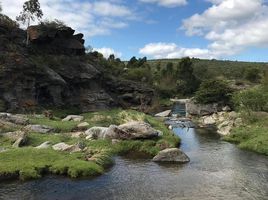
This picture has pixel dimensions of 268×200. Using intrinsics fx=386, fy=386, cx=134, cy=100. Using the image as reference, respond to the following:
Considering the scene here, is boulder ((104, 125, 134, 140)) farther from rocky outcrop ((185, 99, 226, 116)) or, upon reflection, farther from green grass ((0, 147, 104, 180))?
rocky outcrop ((185, 99, 226, 116))

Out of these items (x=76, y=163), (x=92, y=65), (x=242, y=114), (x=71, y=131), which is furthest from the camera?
(x=92, y=65)

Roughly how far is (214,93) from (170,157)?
153 feet

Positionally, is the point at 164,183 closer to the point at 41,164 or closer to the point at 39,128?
the point at 41,164

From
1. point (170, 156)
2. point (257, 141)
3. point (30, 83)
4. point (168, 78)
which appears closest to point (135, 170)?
point (170, 156)

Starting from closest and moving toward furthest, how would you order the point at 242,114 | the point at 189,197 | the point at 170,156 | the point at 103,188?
the point at 189,197
the point at 103,188
the point at 170,156
the point at 242,114

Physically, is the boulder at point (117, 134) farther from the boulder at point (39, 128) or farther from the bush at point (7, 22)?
the bush at point (7, 22)

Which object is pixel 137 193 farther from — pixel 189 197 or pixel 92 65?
pixel 92 65

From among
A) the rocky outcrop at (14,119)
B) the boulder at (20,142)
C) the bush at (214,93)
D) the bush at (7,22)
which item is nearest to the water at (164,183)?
the boulder at (20,142)

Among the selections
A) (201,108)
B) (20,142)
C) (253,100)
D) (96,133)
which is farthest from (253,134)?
(201,108)

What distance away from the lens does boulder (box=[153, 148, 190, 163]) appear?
3978 centimetres

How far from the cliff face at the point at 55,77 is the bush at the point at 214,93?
2459 centimetres

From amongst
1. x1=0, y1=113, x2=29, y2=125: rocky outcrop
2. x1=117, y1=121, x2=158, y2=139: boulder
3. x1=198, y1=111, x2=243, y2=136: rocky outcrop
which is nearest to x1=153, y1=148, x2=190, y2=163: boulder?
x1=117, y1=121, x2=158, y2=139: boulder

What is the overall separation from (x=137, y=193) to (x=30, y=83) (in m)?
54.8

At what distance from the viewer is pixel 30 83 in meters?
78.4
